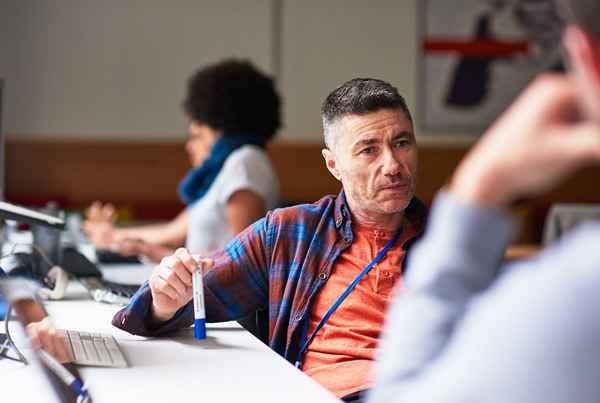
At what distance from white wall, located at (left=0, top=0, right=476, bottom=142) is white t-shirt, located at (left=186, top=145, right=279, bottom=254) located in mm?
2930

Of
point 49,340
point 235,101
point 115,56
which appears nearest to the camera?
point 49,340

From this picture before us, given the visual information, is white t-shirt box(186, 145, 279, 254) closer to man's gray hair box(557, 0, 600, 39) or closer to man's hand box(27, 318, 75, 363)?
man's hand box(27, 318, 75, 363)

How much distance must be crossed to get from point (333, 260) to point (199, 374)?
0.46 m

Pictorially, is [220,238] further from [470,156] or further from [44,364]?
[470,156]

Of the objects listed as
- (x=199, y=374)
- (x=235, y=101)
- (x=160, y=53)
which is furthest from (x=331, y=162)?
(x=160, y=53)

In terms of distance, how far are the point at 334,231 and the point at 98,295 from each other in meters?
0.79

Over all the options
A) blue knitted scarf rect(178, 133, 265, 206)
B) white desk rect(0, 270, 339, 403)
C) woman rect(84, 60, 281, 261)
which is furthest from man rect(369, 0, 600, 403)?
blue knitted scarf rect(178, 133, 265, 206)

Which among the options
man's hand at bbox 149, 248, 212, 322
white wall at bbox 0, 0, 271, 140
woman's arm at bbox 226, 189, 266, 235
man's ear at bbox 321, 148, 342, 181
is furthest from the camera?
white wall at bbox 0, 0, 271, 140

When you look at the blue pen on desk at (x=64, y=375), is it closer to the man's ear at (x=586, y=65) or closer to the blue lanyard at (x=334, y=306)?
the blue lanyard at (x=334, y=306)

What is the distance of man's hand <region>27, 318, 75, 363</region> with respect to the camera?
5.37 feet

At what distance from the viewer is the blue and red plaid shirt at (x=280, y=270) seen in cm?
191

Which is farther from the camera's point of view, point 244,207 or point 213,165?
point 213,165

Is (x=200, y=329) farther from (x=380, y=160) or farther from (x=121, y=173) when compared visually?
(x=121, y=173)

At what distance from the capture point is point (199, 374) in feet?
5.16
